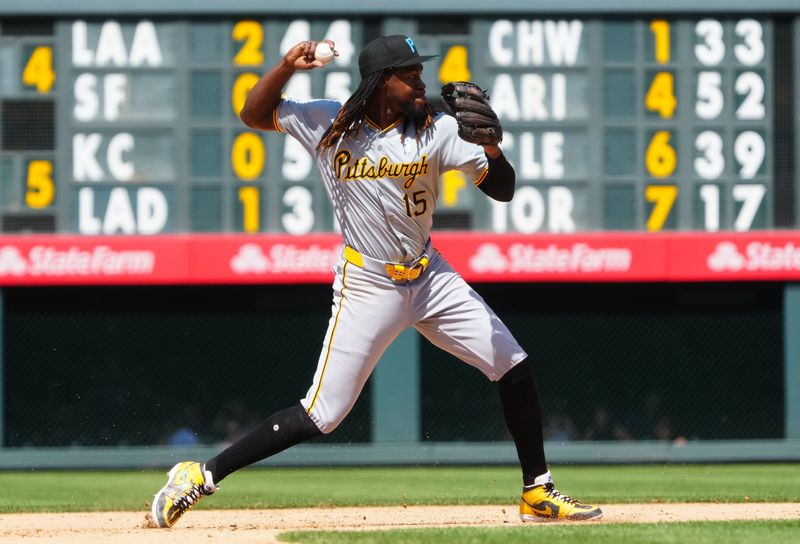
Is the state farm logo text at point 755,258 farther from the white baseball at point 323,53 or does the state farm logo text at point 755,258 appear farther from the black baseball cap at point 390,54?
the white baseball at point 323,53

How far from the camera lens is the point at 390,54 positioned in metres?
5.68

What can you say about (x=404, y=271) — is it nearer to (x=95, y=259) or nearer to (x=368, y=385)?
(x=95, y=259)

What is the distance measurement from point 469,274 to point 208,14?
3.43m

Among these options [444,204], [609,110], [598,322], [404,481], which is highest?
[609,110]

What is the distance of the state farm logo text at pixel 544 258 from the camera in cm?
1407

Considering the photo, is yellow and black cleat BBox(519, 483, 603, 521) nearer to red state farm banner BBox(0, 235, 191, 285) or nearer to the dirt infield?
the dirt infield

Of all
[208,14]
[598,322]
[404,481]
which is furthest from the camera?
[598,322]

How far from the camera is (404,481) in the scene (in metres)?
11.4

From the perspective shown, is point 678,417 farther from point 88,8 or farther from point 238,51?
point 88,8

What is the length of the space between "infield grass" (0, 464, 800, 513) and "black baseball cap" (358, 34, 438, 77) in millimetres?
3094

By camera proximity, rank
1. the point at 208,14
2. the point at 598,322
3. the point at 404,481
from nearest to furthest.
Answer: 1. the point at 404,481
2. the point at 208,14
3. the point at 598,322

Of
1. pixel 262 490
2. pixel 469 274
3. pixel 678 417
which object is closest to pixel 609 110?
pixel 469 274

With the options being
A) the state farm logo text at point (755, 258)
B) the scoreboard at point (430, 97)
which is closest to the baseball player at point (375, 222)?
the scoreboard at point (430, 97)

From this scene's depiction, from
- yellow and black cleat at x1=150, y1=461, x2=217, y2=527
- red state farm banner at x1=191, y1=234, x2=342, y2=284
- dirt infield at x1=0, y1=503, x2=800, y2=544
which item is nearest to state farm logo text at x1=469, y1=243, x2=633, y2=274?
red state farm banner at x1=191, y1=234, x2=342, y2=284
